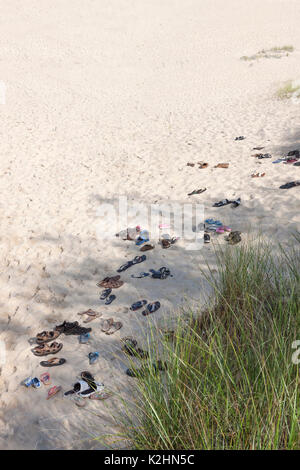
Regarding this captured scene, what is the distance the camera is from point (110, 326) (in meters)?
3.39

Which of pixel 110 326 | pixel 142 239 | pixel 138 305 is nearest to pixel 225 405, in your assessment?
pixel 110 326

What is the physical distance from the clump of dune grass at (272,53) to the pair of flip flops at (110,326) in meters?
16.3

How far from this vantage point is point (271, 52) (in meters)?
17.1

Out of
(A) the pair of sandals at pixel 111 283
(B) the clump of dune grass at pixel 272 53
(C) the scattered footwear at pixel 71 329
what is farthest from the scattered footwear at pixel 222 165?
(B) the clump of dune grass at pixel 272 53

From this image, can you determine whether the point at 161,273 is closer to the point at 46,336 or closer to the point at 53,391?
the point at 46,336

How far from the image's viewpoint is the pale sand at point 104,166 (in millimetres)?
3105

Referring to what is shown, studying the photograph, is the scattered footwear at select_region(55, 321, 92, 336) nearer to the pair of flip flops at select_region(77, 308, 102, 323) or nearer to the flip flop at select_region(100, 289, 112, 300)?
the pair of flip flops at select_region(77, 308, 102, 323)

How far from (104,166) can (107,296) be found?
4547 mm

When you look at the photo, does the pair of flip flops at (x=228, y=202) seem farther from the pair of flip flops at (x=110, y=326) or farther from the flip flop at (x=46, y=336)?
the flip flop at (x=46, y=336)

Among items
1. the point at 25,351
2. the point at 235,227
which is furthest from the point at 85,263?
the point at 235,227

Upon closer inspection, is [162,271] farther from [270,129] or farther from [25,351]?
[270,129]

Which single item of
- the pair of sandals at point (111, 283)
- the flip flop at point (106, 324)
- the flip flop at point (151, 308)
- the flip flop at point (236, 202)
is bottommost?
the flip flop at point (106, 324)

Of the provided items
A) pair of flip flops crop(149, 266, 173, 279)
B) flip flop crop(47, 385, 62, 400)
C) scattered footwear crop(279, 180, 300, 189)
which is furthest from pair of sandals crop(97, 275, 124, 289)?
scattered footwear crop(279, 180, 300, 189)

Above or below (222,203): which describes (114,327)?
below
